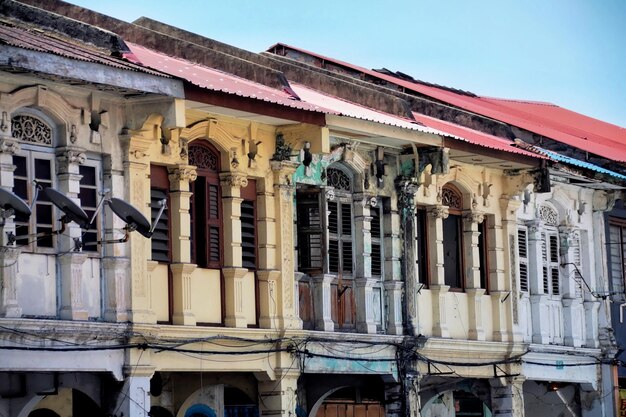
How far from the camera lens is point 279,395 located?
855 inches

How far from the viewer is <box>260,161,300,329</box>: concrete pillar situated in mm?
21828

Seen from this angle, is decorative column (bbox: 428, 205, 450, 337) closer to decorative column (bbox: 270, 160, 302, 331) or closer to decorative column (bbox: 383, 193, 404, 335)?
decorative column (bbox: 383, 193, 404, 335)

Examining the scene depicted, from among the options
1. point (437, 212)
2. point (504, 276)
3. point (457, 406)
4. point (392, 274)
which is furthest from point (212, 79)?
point (457, 406)

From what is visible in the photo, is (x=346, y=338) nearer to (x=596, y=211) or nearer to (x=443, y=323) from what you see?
(x=443, y=323)

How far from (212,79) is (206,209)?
1.53 meters

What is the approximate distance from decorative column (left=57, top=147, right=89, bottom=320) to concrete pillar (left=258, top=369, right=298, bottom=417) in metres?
3.51

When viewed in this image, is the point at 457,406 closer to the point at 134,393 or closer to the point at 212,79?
the point at 212,79

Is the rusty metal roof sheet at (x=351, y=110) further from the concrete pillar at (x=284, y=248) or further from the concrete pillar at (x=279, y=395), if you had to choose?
the concrete pillar at (x=279, y=395)

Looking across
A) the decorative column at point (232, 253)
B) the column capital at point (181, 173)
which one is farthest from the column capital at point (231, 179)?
the column capital at point (181, 173)

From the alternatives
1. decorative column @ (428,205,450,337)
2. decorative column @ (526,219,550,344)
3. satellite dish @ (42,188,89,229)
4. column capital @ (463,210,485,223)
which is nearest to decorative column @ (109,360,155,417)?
satellite dish @ (42,188,89,229)

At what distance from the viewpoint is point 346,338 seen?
74.7 feet

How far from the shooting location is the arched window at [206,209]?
828 inches

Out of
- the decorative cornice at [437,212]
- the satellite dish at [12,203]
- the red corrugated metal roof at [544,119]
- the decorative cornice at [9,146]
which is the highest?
the red corrugated metal roof at [544,119]

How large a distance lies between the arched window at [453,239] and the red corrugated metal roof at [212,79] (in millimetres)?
4058
